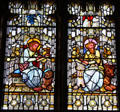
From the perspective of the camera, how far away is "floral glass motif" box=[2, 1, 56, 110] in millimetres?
8133

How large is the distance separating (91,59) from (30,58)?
1.51 meters

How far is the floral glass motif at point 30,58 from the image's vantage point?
813 centimetres

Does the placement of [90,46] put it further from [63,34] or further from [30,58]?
[30,58]

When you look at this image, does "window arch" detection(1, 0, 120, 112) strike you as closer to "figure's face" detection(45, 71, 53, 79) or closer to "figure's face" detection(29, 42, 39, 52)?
"figure's face" detection(45, 71, 53, 79)

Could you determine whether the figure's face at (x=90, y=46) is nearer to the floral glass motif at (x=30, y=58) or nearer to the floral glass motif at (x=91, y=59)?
the floral glass motif at (x=91, y=59)

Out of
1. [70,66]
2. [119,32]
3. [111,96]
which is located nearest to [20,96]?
[70,66]

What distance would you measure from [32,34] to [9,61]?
91 cm

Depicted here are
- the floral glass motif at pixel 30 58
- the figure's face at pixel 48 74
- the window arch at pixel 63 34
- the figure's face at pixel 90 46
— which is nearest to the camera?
the window arch at pixel 63 34

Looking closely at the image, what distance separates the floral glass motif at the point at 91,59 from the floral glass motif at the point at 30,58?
496 mm

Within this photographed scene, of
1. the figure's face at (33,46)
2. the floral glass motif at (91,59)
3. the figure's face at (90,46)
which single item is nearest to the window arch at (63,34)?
the floral glass motif at (91,59)

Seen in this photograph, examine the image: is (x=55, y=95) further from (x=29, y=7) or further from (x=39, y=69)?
(x=29, y=7)

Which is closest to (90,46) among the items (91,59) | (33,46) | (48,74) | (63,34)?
(91,59)

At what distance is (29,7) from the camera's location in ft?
29.5

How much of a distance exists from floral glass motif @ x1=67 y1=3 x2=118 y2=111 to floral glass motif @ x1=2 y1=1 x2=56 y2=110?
0.50 metres
